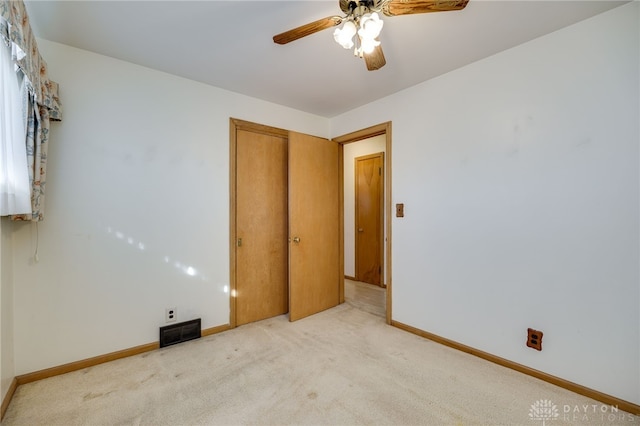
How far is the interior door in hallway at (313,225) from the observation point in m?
2.97

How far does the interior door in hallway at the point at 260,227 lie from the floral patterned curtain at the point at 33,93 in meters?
1.39

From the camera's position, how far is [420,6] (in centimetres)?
131

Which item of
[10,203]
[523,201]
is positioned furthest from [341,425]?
[10,203]

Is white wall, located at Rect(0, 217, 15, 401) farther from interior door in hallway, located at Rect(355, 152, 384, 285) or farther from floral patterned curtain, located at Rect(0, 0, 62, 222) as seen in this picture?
interior door in hallway, located at Rect(355, 152, 384, 285)

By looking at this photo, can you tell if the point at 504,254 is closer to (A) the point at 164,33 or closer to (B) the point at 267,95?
(B) the point at 267,95

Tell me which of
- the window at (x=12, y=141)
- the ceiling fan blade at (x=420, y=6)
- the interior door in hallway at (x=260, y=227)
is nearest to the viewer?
the ceiling fan blade at (x=420, y=6)

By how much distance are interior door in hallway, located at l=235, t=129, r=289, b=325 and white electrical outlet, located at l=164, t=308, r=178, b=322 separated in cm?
56

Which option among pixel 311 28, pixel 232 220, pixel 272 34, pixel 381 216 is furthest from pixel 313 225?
pixel 311 28

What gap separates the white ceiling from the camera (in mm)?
1632

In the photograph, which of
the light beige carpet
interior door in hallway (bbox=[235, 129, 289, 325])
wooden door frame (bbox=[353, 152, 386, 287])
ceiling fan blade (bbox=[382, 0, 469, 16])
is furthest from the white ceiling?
the light beige carpet

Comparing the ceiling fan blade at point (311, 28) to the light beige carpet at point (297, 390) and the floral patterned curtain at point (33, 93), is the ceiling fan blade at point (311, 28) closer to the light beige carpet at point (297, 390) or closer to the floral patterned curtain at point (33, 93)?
the floral patterned curtain at point (33, 93)

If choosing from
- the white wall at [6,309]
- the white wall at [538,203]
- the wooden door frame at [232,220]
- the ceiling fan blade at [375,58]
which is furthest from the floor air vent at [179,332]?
the ceiling fan blade at [375,58]

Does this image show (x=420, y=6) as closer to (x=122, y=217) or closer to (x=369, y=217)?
(x=122, y=217)

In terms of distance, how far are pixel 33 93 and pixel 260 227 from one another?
6.35 ft
